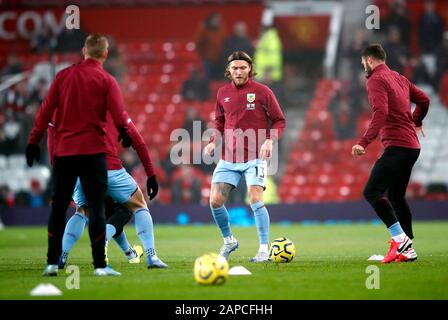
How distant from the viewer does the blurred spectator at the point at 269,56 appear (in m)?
26.7

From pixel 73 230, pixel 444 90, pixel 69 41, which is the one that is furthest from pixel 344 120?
pixel 73 230

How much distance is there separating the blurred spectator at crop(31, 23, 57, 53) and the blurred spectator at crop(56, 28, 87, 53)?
244 millimetres

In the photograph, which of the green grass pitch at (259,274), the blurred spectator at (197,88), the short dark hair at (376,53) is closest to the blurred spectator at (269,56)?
the blurred spectator at (197,88)

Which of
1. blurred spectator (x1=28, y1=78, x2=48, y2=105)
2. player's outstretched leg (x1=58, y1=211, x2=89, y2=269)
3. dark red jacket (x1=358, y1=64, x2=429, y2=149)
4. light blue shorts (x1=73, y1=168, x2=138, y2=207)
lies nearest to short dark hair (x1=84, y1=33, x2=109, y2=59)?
light blue shorts (x1=73, y1=168, x2=138, y2=207)

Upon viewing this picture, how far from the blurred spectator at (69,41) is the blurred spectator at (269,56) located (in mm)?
5434

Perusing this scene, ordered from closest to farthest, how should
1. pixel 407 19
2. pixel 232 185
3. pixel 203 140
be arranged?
pixel 232 185 < pixel 203 140 < pixel 407 19

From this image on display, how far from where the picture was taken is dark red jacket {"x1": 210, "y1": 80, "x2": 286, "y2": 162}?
36.7 ft

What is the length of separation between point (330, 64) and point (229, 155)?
1692 cm

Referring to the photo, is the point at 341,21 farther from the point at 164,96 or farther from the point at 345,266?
the point at 345,266

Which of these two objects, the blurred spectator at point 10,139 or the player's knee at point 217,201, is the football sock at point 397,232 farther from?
the blurred spectator at point 10,139

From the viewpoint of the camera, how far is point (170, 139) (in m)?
25.6

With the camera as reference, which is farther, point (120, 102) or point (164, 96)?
point (164, 96)
